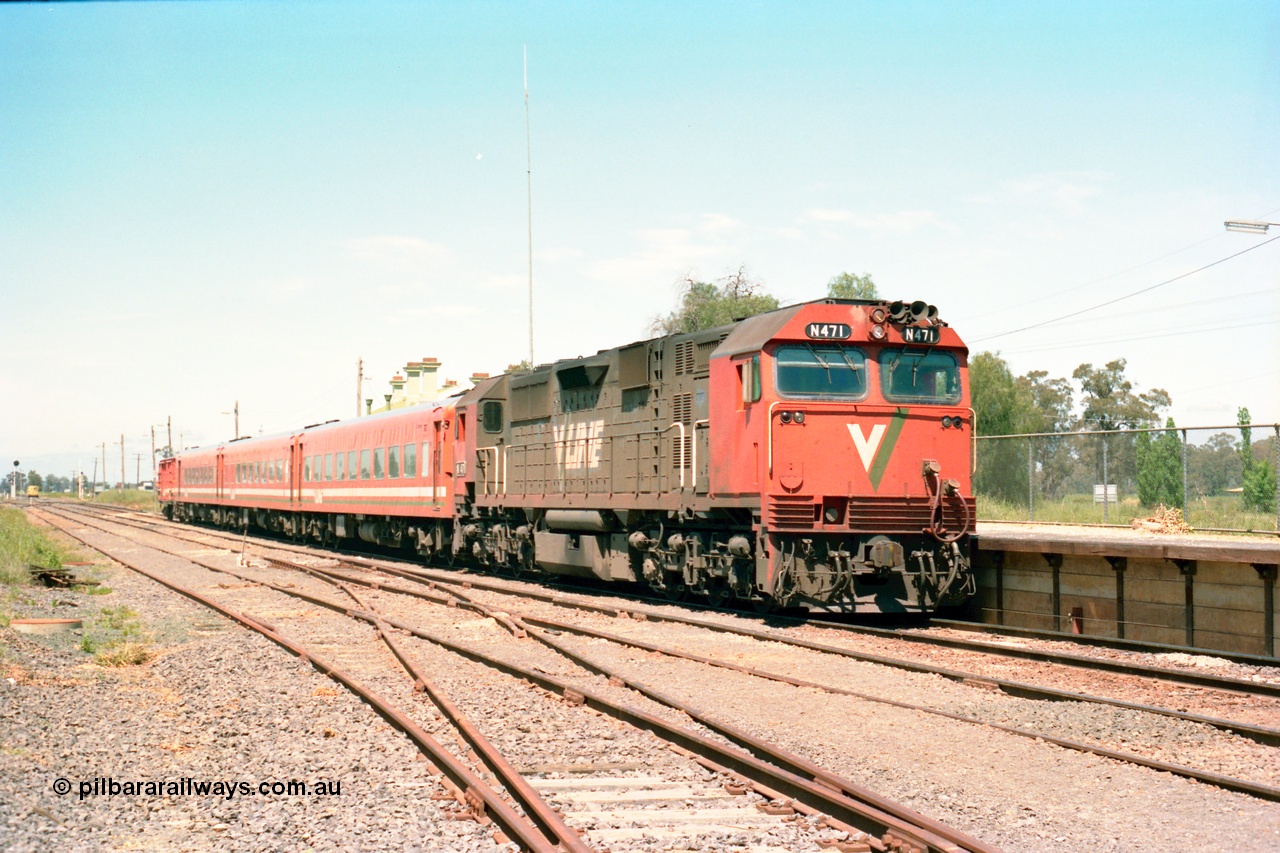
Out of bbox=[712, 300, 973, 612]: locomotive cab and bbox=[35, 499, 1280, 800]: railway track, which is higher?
bbox=[712, 300, 973, 612]: locomotive cab

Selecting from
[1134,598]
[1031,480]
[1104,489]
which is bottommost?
[1134,598]

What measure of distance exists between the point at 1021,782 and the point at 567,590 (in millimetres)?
13588

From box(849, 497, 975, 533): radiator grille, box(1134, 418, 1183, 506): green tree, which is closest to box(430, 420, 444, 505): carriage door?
box(849, 497, 975, 533): radiator grille

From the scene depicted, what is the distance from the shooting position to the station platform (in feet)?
38.3

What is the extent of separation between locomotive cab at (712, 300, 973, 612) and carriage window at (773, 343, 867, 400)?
0.5 inches

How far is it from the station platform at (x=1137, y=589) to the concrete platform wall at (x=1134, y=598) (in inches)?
0.4

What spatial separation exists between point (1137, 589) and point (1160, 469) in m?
9.12

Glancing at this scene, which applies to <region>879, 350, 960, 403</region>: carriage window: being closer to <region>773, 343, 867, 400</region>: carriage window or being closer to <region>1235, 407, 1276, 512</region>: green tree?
<region>773, 343, 867, 400</region>: carriage window

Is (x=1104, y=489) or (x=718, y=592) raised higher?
(x=1104, y=489)

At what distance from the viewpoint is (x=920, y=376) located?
14328mm

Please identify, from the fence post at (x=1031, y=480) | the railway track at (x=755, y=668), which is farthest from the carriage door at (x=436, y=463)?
the fence post at (x=1031, y=480)

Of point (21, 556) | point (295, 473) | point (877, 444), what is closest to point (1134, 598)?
point (877, 444)

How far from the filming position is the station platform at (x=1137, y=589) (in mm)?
11664

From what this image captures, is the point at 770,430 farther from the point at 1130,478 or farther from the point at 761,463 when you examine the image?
the point at 1130,478
